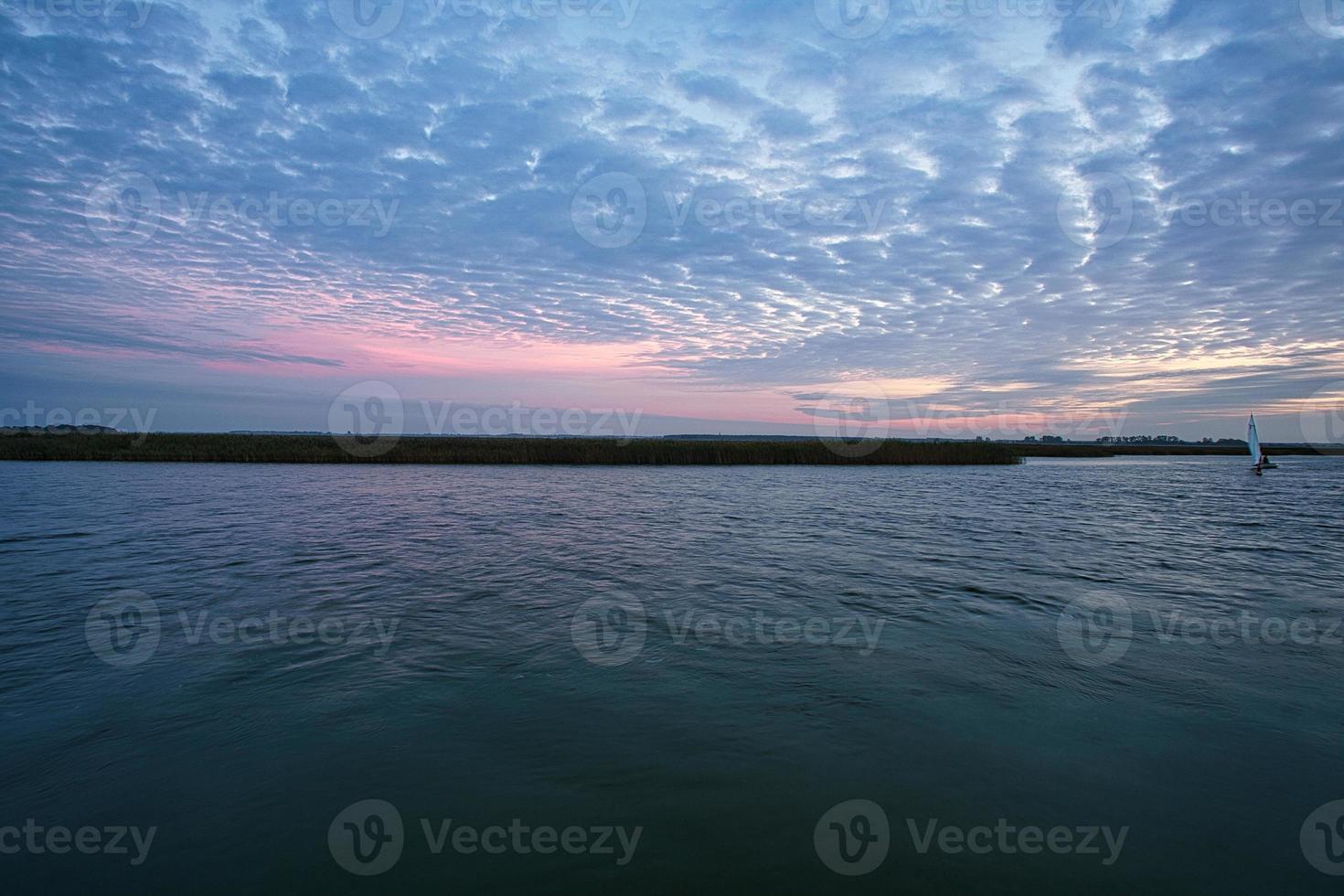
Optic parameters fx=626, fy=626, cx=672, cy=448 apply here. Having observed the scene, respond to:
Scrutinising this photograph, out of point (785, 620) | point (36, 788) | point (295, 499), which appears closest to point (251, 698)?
point (36, 788)

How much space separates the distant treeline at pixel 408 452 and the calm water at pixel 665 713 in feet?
135

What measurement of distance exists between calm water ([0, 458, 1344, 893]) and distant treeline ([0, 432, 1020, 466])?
41.0 metres

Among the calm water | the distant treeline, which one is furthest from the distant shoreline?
the calm water

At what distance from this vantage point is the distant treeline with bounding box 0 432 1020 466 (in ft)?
174

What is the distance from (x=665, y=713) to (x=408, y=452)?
56.4 metres

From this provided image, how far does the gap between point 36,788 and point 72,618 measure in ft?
22.2

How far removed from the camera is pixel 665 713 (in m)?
7.13

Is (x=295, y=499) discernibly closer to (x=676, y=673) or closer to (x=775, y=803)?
(x=676, y=673)

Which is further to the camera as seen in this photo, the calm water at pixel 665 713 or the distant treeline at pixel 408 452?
the distant treeline at pixel 408 452

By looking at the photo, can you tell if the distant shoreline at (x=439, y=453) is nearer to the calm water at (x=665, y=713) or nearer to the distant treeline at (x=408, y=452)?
the distant treeline at (x=408, y=452)

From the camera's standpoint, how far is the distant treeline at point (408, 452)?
2092 inches

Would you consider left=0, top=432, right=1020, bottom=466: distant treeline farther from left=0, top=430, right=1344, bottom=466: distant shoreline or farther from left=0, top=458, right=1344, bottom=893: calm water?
left=0, top=458, right=1344, bottom=893: calm water

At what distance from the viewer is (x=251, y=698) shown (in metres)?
7.46

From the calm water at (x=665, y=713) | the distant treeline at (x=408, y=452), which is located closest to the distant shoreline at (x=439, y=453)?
the distant treeline at (x=408, y=452)
